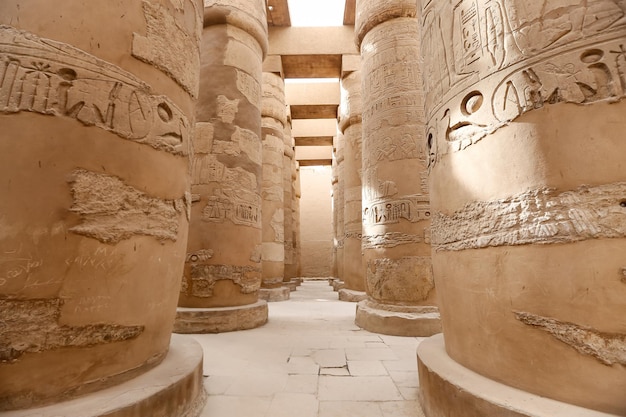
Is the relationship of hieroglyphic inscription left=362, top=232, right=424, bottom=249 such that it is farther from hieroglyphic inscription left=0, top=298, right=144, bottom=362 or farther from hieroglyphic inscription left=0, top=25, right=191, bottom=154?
hieroglyphic inscription left=0, top=298, right=144, bottom=362

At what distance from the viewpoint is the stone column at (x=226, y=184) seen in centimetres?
436

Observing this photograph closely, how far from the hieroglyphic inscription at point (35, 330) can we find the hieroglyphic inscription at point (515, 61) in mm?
2108

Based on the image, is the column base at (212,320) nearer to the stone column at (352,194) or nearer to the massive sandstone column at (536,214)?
the massive sandstone column at (536,214)

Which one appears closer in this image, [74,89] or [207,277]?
[74,89]

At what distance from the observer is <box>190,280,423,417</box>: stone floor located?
2.19 metres

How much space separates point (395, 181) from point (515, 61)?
122 inches

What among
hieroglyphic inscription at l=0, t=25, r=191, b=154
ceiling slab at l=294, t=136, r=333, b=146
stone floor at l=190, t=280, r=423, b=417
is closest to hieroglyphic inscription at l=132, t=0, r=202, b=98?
hieroglyphic inscription at l=0, t=25, r=191, b=154

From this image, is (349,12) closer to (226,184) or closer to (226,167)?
(226,167)

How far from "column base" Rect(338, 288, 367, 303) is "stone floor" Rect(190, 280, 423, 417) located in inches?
101

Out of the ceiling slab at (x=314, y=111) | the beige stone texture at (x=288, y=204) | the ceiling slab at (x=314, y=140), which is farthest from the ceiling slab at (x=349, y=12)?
the ceiling slab at (x=314, y=140)

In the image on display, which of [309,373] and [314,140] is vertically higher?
[314,140]

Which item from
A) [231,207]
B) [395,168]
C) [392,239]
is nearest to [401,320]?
[392,239]

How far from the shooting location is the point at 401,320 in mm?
4160

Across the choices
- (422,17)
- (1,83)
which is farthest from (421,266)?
(1,83)
